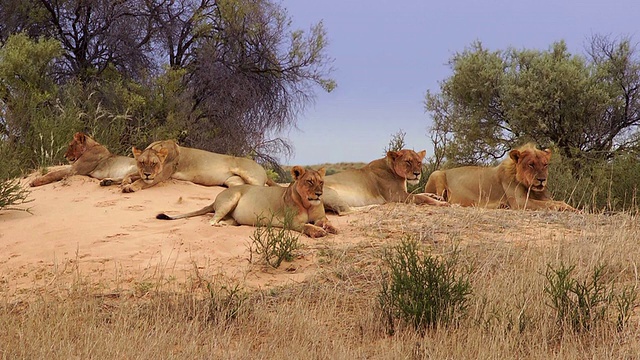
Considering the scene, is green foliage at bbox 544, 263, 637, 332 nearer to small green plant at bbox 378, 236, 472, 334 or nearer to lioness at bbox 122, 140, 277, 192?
small green plant at bbox 378, 236, 472, 334

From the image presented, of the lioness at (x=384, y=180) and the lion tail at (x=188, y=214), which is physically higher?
the lioness at (x=384, y=180)

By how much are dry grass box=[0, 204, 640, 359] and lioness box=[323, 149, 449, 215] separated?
8.40ft

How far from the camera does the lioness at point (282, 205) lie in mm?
9406

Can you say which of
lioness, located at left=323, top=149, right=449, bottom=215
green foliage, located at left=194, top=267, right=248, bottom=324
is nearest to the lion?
lioness, located at left=323, top=149, right=449, bottom=215

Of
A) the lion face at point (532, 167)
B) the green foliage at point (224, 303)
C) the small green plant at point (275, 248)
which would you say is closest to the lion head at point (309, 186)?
the small green plant at point (275, 248)

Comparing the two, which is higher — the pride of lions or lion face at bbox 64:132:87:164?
lion face at bbox 64:132:87:164

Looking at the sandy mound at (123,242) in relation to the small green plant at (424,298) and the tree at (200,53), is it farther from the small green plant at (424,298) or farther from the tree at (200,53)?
the tree at (200,53)

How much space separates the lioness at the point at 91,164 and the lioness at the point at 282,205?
2.90m

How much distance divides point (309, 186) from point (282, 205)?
1.43 feet

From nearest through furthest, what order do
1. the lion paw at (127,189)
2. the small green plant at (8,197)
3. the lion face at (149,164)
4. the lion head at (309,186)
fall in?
the lion head at (309,186) → the small green plant at (8,197) → the lion paw at (127,189) → the lion face at (149,164)

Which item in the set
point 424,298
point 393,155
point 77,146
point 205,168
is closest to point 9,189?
point 77,146

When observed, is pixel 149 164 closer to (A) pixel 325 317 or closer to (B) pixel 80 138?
(B) pixel 80 138

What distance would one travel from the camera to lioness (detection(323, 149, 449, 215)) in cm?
1155

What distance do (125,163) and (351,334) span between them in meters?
7.34
